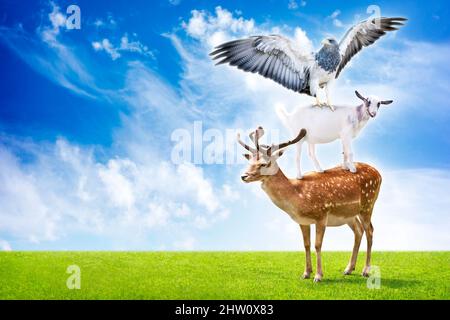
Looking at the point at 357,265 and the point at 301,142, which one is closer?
the point at 301,142

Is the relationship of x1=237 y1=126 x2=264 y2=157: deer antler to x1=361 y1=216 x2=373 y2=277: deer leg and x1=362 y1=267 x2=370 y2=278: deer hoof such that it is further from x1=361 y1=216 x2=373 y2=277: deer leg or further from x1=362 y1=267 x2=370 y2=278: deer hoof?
x1=362 y1=267 x2=370 y2=278: deer hoof

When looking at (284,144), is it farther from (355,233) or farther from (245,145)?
(355,233)

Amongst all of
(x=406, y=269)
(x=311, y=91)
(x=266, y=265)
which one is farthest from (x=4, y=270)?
(x=406, y=269)

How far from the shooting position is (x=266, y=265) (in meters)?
7.02

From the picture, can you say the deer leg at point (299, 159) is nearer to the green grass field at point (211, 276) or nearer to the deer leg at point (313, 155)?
Result: the deer leg at point (313, 155)

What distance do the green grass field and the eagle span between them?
1.80 meters

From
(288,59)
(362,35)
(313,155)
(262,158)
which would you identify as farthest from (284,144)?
(362,35)

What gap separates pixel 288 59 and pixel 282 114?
0.55m

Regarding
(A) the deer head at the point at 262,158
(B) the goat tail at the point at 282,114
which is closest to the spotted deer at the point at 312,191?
(A) the deer head at the point at 262,158

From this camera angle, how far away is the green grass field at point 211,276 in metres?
5.60

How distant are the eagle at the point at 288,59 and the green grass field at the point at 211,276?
1804 mm

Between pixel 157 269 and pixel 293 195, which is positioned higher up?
pixel 293 195
